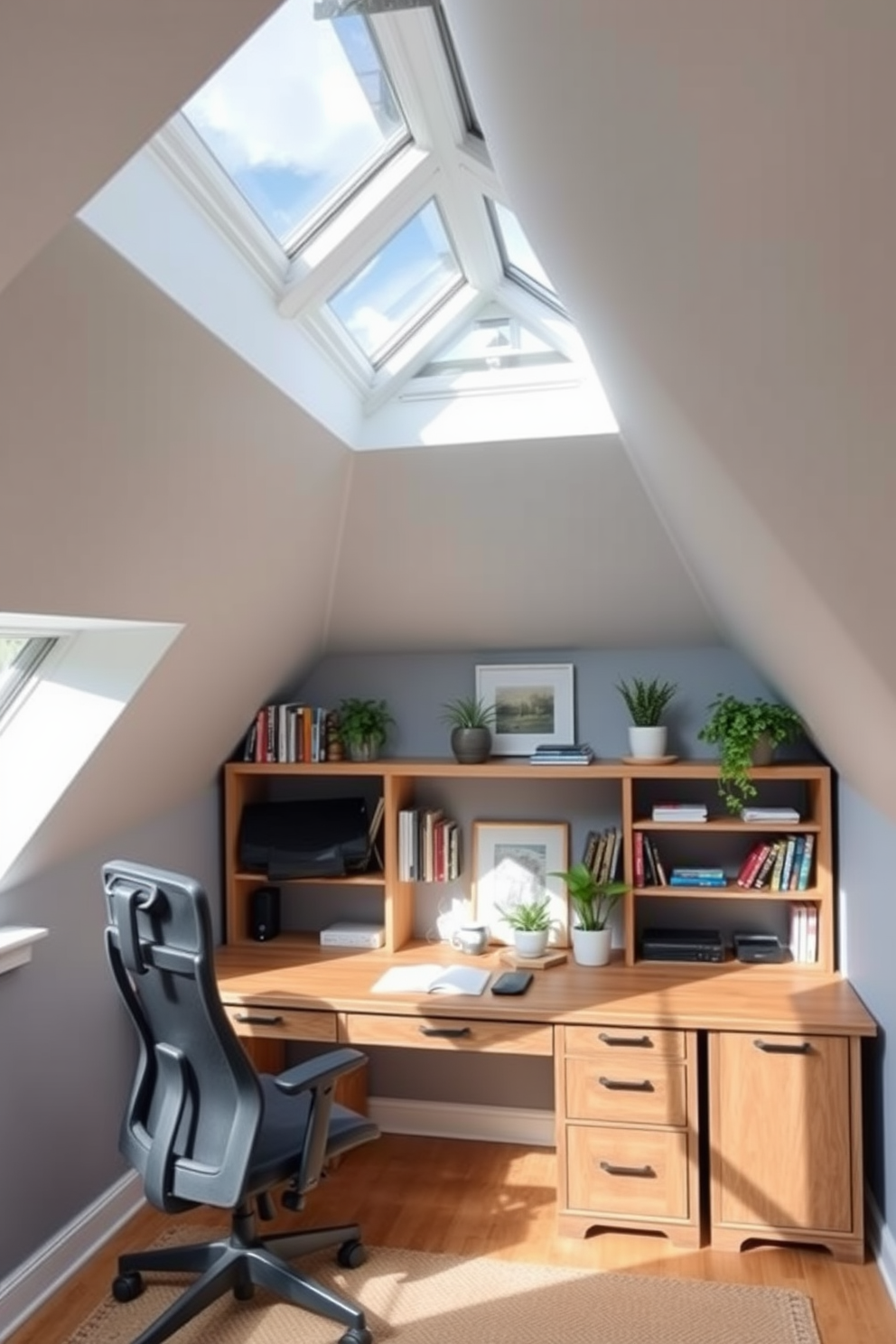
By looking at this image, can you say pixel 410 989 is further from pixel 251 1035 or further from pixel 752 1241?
pixel 752 1241

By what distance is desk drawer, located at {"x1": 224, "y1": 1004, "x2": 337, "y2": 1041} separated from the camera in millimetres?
2867

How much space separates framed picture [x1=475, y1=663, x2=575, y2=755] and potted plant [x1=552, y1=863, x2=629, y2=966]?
526 mm

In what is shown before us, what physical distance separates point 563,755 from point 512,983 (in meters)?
0.80

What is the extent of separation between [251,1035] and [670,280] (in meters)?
2.65

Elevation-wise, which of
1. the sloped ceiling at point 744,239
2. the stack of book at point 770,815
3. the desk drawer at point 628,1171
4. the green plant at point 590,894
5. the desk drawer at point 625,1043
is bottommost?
the desk drawer at point 628,1171

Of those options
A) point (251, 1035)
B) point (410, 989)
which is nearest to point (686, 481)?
point (410, 989)

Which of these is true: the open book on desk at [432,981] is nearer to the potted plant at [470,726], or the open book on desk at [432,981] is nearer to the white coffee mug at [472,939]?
the white coffee mug at [472,939]

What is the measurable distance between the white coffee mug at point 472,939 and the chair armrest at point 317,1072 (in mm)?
870

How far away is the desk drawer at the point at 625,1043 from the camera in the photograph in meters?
2.70

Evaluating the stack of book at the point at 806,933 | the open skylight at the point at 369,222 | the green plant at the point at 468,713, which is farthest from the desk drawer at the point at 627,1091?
the open skylight at the point at 369,222

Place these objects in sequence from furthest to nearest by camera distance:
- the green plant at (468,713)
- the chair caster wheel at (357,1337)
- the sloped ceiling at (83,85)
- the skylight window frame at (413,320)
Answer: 1. the green plant at (468,713)
2. the skylight window frame at (413,320)
3. the chair caster wheel at (357,1337)
4. the sloped ceiling at (83,85)

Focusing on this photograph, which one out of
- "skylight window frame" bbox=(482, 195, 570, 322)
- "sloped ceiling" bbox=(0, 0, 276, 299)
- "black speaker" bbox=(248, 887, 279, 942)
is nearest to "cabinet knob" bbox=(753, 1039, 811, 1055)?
"black speaker" bbox=(248, 887, 279, 942)

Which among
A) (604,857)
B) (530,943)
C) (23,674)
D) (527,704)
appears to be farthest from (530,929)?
(23,674)

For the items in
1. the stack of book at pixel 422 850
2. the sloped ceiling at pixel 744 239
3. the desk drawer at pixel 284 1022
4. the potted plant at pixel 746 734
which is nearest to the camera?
the sloped ceiling at pixel 744 239
